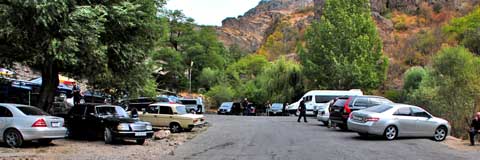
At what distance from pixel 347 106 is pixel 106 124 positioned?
1081 centimetres

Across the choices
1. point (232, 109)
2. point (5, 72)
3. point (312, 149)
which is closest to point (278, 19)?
point (232, 109)

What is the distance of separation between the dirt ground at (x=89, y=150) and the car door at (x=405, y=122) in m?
8.11

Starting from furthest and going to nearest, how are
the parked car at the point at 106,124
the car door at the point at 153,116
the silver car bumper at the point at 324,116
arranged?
1. the silver car bumper at the point at 324,116
2. the car door at the point at 153,116
3. the parked car at the point at 106,124

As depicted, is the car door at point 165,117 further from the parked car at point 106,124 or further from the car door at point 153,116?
the parked car at point 106,124

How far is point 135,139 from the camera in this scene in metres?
18.5

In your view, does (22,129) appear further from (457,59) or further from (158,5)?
(457,59)

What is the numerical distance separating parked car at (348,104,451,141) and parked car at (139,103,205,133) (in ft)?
26.8

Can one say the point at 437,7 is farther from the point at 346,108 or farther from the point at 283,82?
the point at 346,108

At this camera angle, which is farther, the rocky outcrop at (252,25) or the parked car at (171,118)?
the rocky outcrop at (252,25)

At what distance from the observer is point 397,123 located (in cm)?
1930

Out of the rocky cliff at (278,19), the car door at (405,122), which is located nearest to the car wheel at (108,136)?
the car door at (405,122)

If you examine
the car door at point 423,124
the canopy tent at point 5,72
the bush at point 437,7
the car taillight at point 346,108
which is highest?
the bush at point 437,7

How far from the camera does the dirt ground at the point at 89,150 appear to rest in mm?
13945

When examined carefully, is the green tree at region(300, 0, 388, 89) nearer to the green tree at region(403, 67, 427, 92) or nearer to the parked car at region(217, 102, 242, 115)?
the green tree at region(403, 67, 427, 92)
